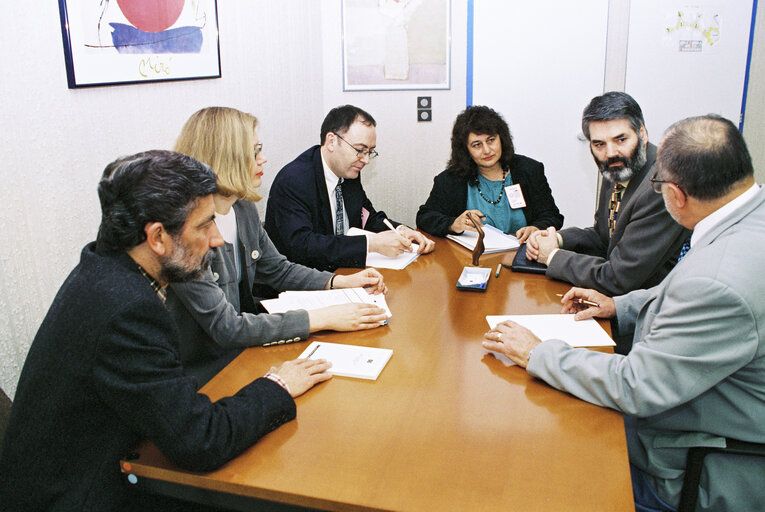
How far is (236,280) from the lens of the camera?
218 centimetres

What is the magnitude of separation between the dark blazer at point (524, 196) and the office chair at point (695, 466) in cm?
197

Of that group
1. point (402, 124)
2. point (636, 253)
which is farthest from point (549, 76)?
point (636, 253)

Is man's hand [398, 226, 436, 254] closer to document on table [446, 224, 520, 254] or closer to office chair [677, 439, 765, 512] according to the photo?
document on table [446, 224, 520, 254]

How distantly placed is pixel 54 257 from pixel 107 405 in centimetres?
102

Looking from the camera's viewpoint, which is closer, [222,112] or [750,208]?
[750,208]

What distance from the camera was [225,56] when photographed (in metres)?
3.10

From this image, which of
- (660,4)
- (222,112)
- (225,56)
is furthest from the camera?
(660,4)

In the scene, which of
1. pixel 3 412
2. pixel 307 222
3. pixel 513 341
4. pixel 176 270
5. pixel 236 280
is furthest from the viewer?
pixel 307 222

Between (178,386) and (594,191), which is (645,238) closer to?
(178,386)

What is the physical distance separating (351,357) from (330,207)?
1.51m

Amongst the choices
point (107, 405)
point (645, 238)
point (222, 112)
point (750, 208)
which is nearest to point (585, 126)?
point (645, 238)

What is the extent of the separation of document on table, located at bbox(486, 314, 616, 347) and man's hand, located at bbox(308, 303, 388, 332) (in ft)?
1.20

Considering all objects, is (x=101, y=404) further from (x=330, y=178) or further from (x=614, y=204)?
(x=614, y=204)

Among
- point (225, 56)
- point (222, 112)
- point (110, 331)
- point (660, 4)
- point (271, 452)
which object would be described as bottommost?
point (271, 452)
